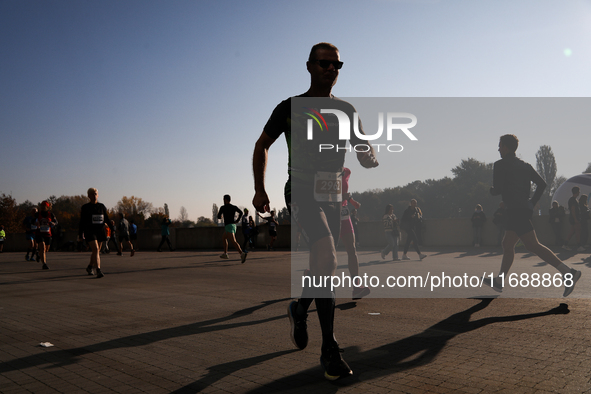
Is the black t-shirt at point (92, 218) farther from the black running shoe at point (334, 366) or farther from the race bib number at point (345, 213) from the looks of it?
the black running shoe at point (334, 366)

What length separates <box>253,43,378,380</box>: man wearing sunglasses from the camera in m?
3.28

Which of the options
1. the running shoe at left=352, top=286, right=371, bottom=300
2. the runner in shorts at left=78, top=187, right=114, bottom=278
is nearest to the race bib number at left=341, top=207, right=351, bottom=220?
the running shoe at left=352, top=286, right=371, bottom=300

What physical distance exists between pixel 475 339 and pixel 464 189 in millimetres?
20442

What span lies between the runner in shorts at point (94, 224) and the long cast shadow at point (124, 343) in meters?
5.98

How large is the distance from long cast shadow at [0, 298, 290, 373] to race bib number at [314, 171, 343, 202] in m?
1.94

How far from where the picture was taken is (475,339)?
390 cm

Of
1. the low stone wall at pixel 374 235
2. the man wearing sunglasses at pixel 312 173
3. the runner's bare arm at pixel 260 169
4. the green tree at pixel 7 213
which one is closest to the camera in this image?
the man wearing sunglasses at pixel 312 173

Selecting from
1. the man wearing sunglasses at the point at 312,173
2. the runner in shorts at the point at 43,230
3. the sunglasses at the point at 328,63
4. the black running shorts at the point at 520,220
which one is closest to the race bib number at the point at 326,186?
the man wearing sunglasses at the point at 312,173

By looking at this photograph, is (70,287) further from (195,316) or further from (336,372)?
(336,372)

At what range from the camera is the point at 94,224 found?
10406 mm

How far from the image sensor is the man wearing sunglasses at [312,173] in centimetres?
328

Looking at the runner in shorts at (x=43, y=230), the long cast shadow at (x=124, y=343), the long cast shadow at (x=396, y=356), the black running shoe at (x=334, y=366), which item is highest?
the runner in shorts at (x=43, y=230)

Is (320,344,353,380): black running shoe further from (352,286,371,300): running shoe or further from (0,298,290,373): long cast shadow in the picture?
(352,286,371,300): running shoe

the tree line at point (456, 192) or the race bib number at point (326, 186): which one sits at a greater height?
the tree line at point (456, 192)
